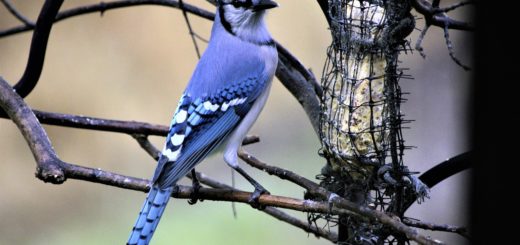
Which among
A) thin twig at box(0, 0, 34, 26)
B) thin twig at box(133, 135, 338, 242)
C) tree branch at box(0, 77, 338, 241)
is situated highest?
thin twig at box(0, 0, 34, 26)

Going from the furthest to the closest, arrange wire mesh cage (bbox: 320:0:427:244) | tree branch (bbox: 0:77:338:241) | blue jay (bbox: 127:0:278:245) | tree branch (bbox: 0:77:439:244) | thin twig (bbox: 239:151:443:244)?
blue jay (bbox: 127:0:278:245) → wire mesh cage (bbox: 320:0:427:244) → tree branch (bbox: 0:77:338:241) → tree branch (bbox: 0:77:439:244) → thin twig (bbox: 239:151:443:244)

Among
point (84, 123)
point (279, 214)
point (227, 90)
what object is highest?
point (227, 90)

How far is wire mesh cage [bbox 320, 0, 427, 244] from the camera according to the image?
1.74 metres

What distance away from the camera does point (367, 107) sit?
179cm

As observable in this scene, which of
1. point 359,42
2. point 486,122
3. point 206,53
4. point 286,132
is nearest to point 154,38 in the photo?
point 286,132

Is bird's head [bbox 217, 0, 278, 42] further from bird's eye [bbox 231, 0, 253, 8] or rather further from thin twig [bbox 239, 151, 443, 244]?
thin twig [bbox 239, 151, 443, 244]

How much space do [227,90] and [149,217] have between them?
584mm

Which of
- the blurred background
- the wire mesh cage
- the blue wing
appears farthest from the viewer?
the blurred background

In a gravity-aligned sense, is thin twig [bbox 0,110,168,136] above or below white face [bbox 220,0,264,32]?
below

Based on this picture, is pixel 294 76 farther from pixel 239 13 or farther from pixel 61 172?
pixel 61 172

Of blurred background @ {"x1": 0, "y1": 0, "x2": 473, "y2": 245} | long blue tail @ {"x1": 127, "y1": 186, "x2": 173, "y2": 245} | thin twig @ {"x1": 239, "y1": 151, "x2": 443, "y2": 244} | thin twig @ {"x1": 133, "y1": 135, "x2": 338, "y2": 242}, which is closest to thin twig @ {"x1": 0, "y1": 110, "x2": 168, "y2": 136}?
thin twig @ {"x1": 133, "y1": 135, "x2": 338, "y2": 242}

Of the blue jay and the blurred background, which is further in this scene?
the blurred background

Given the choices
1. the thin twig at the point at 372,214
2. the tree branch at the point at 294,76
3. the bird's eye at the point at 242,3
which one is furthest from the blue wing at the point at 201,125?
the thin twig at the point at 372,214

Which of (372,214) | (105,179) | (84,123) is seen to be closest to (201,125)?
(84,123)
